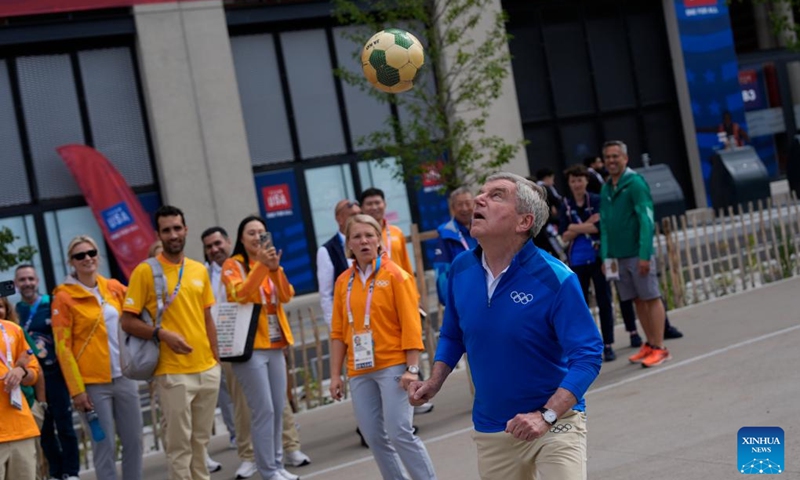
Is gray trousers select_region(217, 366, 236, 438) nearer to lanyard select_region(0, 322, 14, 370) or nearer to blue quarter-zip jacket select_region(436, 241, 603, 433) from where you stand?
lanyard select_region(0, 322, 14, 370)

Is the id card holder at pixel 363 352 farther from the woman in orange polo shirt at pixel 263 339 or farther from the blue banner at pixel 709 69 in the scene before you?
the blue banner at pixel 709 69

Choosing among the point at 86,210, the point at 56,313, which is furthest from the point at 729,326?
the point at 86,210

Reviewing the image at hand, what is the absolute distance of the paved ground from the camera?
7359 mm

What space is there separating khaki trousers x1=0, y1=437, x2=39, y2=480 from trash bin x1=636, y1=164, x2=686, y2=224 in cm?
1605

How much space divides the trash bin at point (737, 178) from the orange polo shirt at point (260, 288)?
1585cm

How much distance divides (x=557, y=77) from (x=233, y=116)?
7.94 meters

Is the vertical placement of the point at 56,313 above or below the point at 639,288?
above

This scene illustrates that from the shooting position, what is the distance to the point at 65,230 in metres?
18.3

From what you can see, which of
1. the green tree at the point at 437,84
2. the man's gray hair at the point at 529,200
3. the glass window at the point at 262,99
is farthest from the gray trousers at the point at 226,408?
the glass window at the point at 262,99

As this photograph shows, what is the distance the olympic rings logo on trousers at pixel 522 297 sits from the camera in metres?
4.66

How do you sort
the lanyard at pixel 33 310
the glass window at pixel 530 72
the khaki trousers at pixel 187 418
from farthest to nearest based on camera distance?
the glass window at pixel 530 72 < the lanyard at pixel 33 310 < the khaki trousers at pixel 187 418

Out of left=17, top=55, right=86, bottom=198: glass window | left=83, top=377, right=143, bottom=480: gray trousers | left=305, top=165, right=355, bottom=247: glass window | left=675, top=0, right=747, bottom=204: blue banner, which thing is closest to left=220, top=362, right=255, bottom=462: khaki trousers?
left=83, top=377, right=143, bottom=480: gray trousers

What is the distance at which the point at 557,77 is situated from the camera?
23.7 metres

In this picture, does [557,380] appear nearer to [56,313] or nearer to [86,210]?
[56,313]
